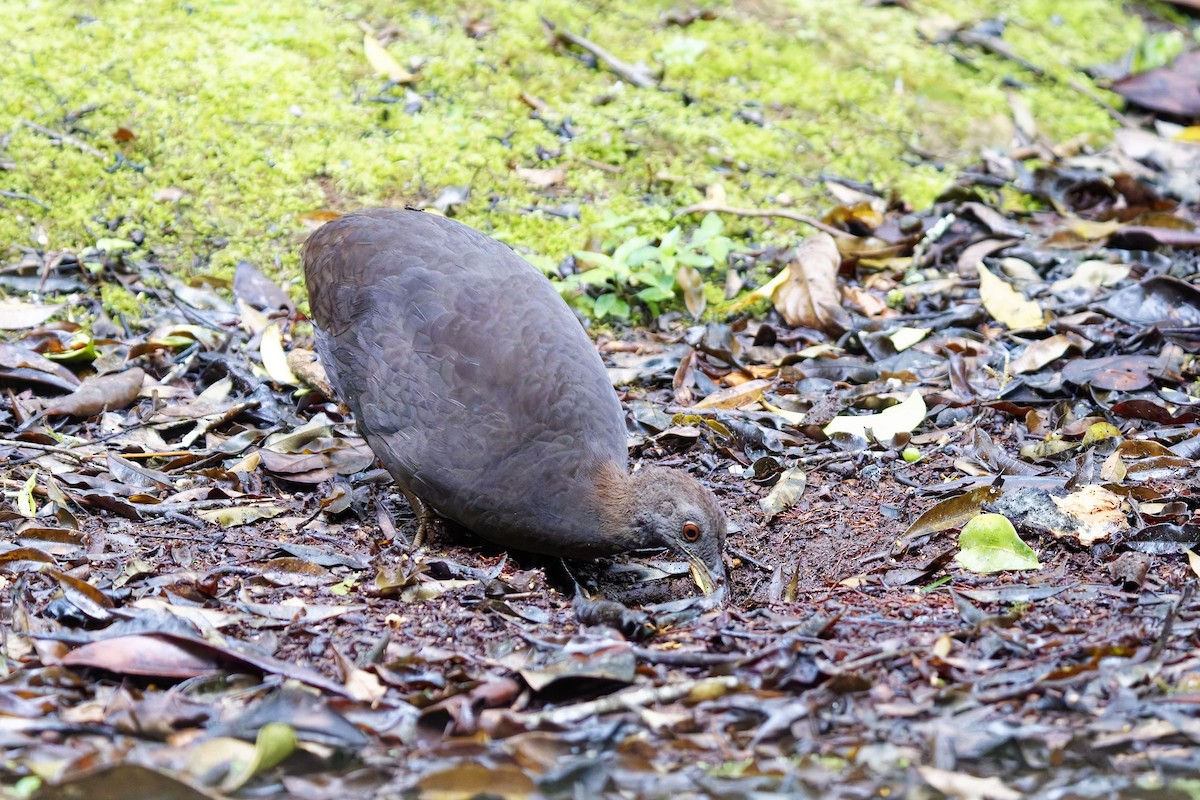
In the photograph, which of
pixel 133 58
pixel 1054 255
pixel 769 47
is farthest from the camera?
pixel 769 47

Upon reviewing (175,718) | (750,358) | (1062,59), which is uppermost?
(1062,59)

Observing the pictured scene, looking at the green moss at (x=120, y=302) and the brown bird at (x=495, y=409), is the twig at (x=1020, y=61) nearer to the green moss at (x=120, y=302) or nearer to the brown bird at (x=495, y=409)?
the brown bird at (x=495, y=409)

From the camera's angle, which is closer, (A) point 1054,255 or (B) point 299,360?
(B) point 299,360

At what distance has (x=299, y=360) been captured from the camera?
6.20 meters

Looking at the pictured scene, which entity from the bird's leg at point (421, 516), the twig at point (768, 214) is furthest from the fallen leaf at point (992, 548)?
the twig at point (768, 214)

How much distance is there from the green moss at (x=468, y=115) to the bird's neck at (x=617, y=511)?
107 inches

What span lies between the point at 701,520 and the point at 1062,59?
682 cm

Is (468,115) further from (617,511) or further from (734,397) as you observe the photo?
(617,511)

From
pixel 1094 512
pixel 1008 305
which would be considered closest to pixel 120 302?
pixel 1008 305

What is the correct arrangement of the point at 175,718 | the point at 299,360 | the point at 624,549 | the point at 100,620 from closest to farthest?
1. the point at 175,718
2. the point at 100,620
3. the point at 624,549
4. the point at 299,360

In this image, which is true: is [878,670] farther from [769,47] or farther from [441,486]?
[769,47]

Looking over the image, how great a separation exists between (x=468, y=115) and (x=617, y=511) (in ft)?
13.8

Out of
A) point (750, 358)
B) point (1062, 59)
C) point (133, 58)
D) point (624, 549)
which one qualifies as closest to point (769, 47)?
point (1062, 59)

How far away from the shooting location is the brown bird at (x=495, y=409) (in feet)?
15.2
